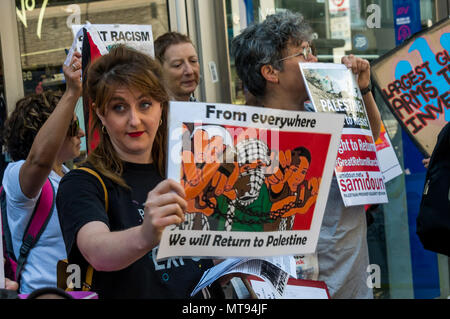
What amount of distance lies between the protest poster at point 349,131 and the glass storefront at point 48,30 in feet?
6.72

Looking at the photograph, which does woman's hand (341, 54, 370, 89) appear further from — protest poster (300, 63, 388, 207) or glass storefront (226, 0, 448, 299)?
glass storefront (226, 0, 448, 299)

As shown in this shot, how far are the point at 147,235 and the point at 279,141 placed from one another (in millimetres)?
466

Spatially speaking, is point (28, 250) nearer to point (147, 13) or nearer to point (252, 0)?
point (147, 13)

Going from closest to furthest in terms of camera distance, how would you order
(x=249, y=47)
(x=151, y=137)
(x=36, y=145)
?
(x=151, y=137) → (x=36, y=145) → (x=249, y=47)

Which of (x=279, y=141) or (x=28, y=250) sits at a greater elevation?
(x=279, y=141)

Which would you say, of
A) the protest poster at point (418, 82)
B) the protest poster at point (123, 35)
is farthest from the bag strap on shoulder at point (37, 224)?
the protest poster at point (418, 82)

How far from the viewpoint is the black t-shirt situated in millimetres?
1880

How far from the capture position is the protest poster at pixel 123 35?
297 centimetres

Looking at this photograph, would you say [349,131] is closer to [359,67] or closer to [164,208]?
[359,67]

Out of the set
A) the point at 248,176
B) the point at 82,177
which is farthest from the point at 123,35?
the point at 248,176

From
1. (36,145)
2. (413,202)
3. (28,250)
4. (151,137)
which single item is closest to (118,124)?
(151,137)

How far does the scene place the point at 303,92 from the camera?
10.1 ft

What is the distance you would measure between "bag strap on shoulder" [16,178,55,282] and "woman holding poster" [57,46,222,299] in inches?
28.4

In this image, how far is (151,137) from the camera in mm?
2059
